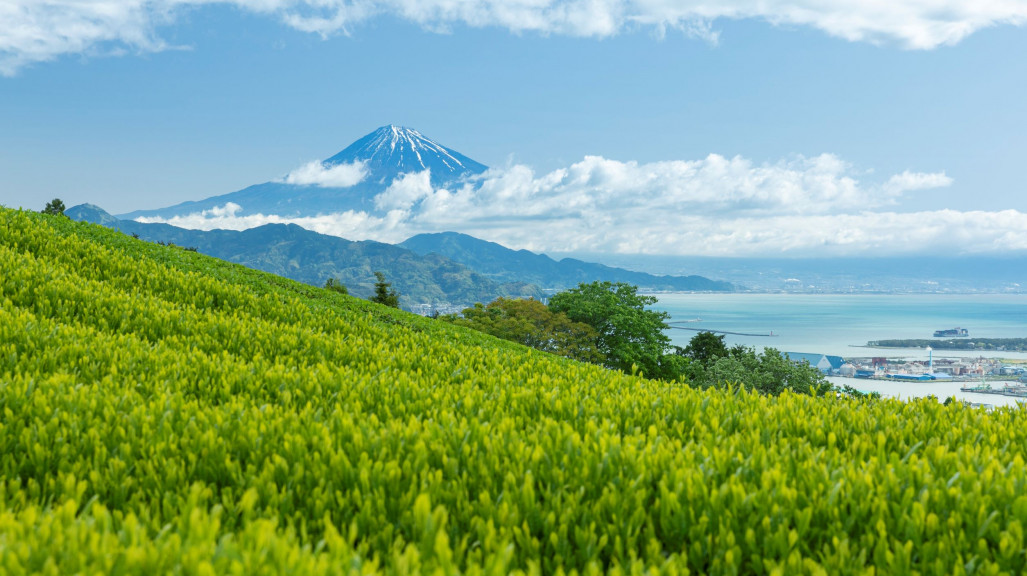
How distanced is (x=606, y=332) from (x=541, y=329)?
6.50m

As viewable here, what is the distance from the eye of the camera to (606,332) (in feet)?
167

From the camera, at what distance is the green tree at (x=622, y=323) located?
160 feet

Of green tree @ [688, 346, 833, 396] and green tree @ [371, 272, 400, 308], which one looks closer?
green tree @ [688, 346, 833, 396]

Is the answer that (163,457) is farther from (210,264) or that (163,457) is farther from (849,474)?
(210,264)

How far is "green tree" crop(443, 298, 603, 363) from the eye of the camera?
4684cm

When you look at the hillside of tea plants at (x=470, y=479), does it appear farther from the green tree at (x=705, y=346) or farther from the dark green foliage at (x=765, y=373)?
the green tree at (x=705, y=346)

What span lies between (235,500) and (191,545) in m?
1.26

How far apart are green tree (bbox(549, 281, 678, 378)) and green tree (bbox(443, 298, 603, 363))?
1.53 meters

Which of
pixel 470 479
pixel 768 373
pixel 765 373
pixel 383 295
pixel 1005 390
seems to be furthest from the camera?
pixel 1005 390

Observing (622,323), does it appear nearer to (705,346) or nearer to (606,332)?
(606,332)

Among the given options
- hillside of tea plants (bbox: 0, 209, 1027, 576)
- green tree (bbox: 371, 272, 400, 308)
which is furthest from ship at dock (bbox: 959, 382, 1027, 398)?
hillside of tea plants (bbox: 0, 209, 1027, 576)

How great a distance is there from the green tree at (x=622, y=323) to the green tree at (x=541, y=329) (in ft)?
5.03

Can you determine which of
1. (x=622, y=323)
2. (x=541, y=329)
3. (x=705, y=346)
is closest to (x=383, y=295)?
(x=541, y=329)

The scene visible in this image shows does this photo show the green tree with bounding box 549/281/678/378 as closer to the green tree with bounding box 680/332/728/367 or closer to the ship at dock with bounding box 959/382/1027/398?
the green tree with bounding box 680/332/728/367
